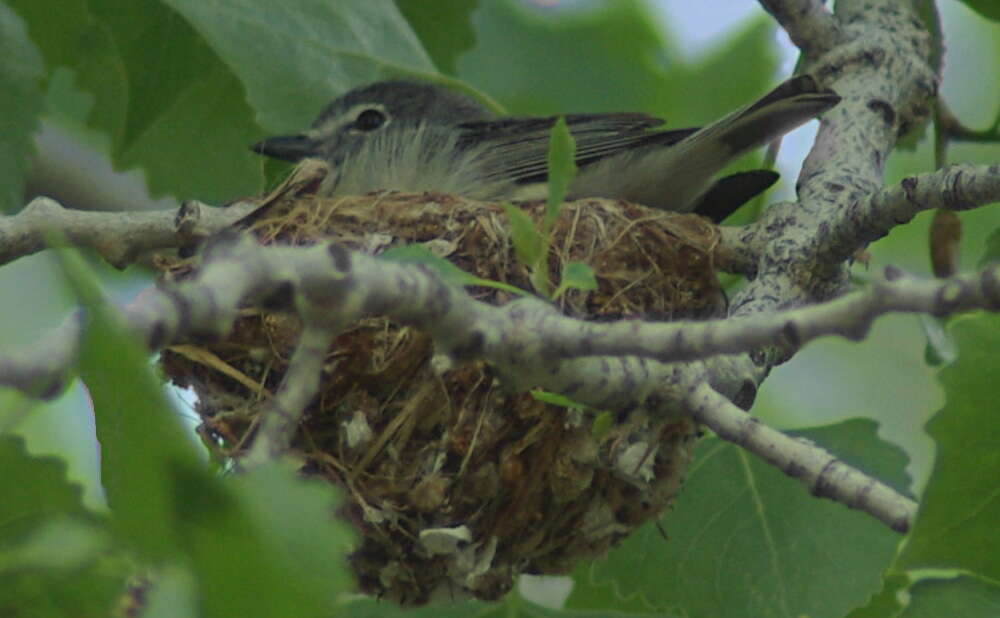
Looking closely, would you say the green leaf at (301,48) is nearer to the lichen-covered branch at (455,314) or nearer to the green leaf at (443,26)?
the green leaf at (443,26)

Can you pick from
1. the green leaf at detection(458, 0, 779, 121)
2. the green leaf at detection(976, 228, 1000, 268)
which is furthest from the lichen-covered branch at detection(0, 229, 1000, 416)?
the green leaf at detection(458, 0, 779, 121)

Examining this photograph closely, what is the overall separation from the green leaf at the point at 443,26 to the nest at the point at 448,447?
4.35ft

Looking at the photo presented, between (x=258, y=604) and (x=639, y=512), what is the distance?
193 centimetres

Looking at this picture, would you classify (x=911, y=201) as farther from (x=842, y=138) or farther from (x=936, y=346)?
(x=936, y=346)

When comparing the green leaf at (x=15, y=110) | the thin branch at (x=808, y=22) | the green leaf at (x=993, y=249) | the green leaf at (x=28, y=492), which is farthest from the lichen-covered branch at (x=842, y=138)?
the green leaf at (x=15, y=110)

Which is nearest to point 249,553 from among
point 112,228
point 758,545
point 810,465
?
point 810,465

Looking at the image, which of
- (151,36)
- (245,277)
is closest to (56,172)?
(151,36)

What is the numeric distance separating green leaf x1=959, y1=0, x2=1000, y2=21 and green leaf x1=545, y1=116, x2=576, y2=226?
7.19ft

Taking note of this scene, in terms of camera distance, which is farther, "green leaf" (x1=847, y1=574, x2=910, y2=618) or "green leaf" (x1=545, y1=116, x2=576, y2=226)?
"green leaf" (x1=847, y1=574, x2=910, y2=618)

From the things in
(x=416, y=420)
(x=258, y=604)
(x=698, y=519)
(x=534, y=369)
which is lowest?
(x=698, y=519)

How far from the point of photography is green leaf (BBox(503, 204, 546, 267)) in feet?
6.73

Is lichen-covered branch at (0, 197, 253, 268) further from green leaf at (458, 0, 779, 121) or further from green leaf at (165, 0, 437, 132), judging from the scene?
green leaf at (458, 0, 779, 121)

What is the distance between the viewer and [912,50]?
351 centimetres

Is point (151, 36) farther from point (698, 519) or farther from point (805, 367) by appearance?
point (805, 367)
